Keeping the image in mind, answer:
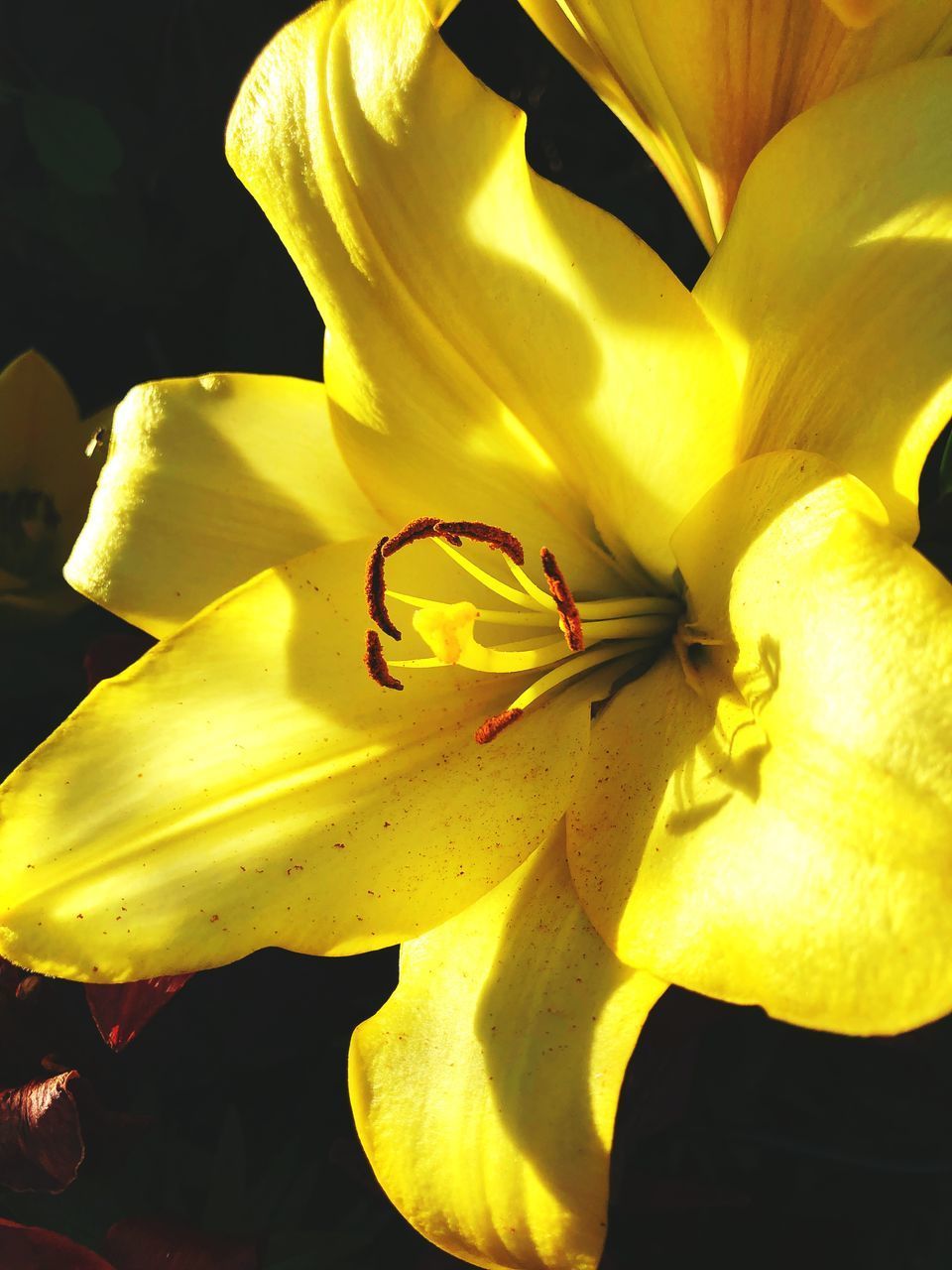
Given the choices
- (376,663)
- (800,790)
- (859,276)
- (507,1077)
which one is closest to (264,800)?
(376,663)

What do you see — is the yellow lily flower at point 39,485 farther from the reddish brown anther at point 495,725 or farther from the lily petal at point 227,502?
the reddish brown anther at point 495,725

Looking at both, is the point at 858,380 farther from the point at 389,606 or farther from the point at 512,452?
the point at 389,606

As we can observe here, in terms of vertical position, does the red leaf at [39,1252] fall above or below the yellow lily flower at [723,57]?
below

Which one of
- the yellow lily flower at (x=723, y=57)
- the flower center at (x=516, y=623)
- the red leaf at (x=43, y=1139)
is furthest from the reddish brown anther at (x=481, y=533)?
the red leaf at (x=43, y=1139)

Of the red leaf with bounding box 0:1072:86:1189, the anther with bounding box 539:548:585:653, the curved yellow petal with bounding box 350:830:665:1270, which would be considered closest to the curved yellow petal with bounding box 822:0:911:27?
the anther with bounding box 539:548:585:653

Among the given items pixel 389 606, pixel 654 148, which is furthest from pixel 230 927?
pixel 654 148
